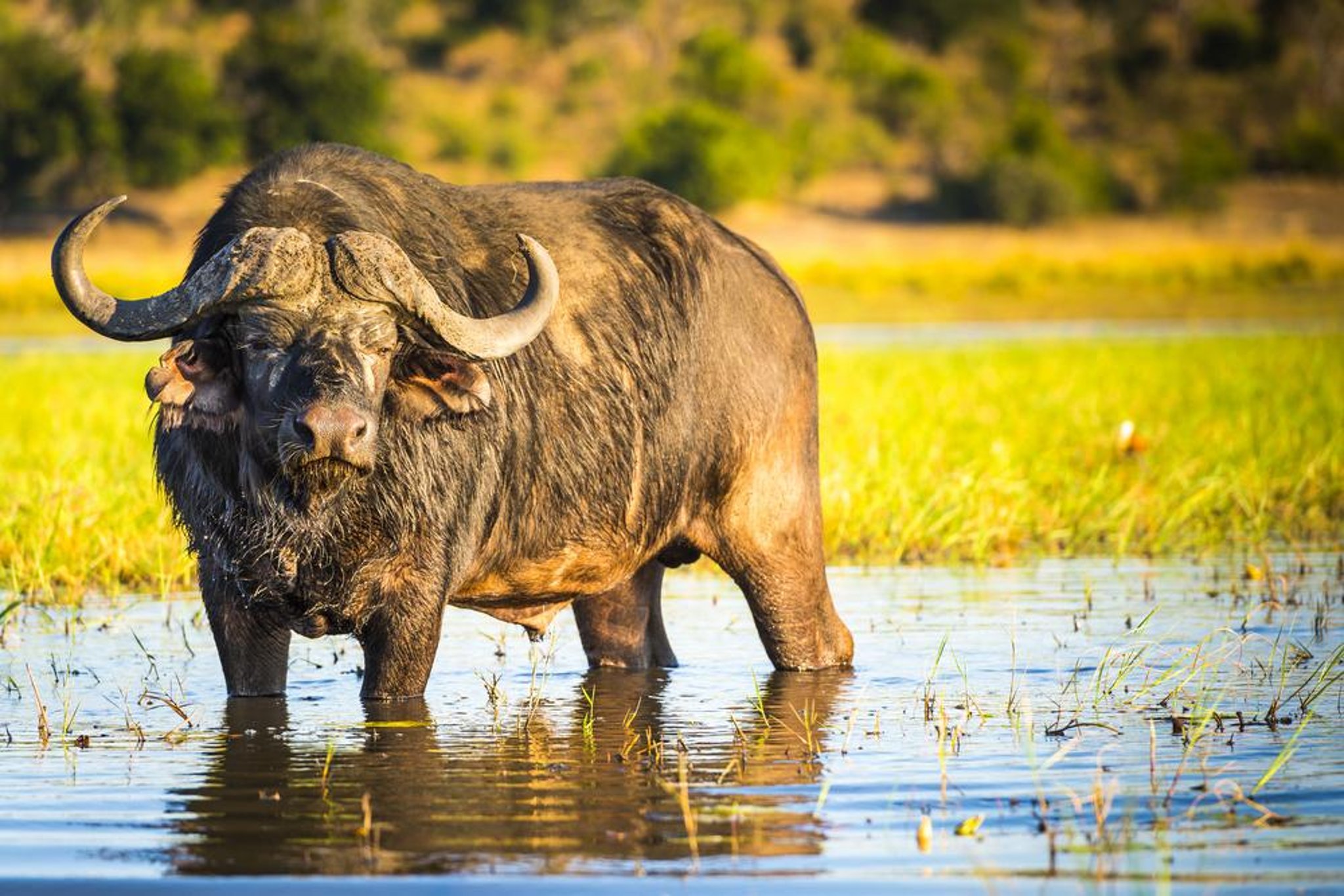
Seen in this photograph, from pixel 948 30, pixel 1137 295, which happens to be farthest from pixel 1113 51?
pixel 1137 295

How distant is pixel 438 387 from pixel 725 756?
1354 mm

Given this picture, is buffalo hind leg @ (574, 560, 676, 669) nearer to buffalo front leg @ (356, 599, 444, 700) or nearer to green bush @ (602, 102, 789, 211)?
buffalo front leg @ (356, 599, 444, 700)

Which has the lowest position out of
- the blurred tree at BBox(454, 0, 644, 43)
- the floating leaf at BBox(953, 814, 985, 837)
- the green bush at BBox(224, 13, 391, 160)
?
the floating leaf at BBox(953, 814, 985, 837)

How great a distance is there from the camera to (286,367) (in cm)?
560

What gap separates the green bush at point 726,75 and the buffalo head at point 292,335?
186ft

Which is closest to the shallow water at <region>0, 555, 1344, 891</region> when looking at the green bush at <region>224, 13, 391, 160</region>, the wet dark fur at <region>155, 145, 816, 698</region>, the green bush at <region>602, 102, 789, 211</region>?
the wet dark fur at <region>155, 145, 816, 698</region>

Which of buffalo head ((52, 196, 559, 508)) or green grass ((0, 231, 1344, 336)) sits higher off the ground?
green grass ((0, 231, 1344, 336))

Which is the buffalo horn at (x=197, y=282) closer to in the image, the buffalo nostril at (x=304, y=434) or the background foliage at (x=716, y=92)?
the buffalo nostril at (x=304, y=434)

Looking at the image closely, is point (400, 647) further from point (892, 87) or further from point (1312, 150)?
point (892, 87)

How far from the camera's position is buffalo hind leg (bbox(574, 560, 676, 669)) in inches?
287

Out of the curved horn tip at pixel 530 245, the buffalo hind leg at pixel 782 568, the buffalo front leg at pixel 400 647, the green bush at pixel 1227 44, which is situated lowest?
the buffalo front leg at pixel 400 647

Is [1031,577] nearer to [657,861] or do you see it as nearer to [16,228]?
[657,861]

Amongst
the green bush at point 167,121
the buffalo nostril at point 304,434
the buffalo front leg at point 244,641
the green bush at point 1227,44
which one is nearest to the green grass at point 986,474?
the buffalo front leg at point 244,641

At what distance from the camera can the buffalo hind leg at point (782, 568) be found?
7125 millimetres
